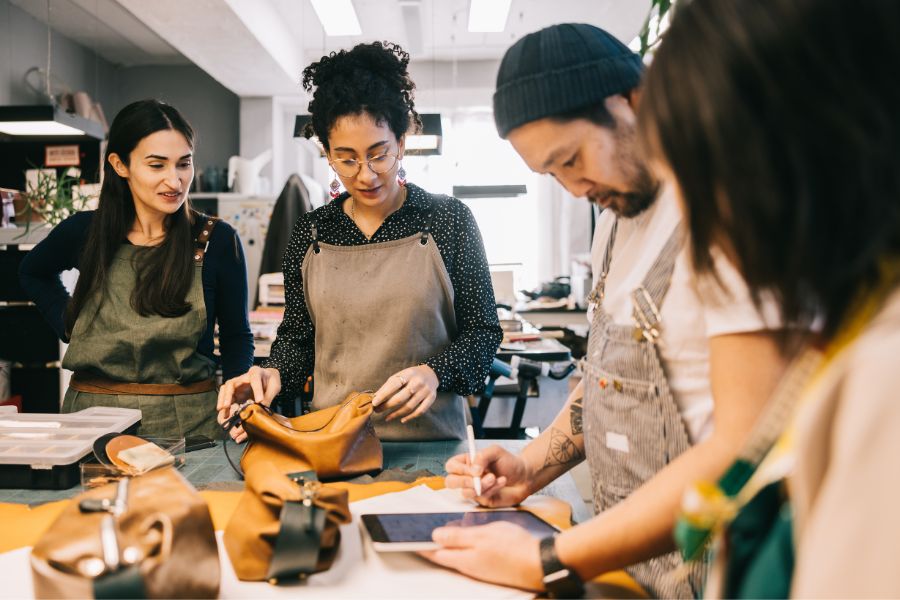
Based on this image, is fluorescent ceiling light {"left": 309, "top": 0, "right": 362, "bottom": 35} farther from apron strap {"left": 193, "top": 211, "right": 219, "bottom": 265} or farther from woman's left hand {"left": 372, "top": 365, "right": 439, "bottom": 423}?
woman's left hand {"left": 372, "top": 365, "right": 439, "bottom": 423}

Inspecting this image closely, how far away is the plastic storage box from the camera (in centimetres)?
139

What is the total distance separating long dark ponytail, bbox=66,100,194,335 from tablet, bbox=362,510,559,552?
1.35 meters

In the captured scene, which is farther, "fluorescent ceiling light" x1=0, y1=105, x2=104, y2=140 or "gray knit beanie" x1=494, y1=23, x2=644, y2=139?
"fluorescent ceiling light" x1=0, y1=105, x2=104, y2=140

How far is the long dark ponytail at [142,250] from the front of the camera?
2135 mm

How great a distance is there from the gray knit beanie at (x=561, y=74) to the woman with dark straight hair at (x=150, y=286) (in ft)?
4.73

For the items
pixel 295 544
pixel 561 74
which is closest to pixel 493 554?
pixel 295 544

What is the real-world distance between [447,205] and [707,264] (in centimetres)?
142

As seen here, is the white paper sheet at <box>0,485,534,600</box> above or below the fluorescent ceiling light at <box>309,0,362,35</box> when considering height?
below

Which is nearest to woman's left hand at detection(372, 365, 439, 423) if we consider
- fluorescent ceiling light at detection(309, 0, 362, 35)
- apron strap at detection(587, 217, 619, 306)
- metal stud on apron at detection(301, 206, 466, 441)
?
metal stud on apron at detection(301, 206, 466, 441)

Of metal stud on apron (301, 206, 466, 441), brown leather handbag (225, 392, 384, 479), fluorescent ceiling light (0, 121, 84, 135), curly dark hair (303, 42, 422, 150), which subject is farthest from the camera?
fluorescent ceiling light (0, 121, 84, 135)

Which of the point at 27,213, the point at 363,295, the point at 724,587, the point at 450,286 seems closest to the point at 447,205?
the point at 450,286

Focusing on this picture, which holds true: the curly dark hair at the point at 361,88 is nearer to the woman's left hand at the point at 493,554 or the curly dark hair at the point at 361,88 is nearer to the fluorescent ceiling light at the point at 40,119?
the woman's left hand at the point at 493,554

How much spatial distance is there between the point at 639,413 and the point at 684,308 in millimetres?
Result: 184

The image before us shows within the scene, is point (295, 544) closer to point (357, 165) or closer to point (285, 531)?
point (285, 531)
